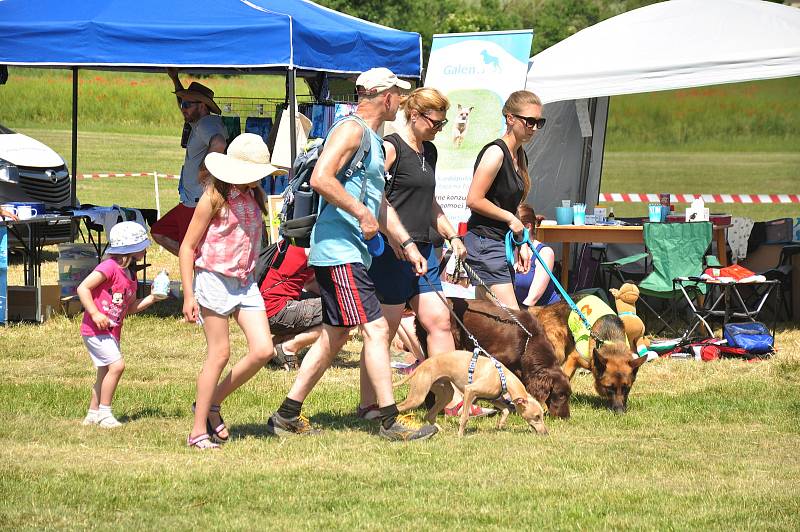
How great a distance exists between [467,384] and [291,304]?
2.36m

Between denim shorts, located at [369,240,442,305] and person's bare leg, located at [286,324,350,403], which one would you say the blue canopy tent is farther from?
person's bare leg, located at [286,324,350,403]

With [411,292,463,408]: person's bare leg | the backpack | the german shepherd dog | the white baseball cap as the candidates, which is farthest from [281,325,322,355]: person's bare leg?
the white baseball cap

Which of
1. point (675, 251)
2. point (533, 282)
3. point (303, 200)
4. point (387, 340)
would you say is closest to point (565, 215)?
point (675, 251)

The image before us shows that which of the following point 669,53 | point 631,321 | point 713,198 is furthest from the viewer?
point 713,198

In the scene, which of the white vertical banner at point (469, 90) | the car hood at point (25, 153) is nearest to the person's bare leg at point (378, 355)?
the white vertical banner at point (469, 90)

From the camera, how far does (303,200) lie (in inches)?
232

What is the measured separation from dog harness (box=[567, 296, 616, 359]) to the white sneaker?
2893mm

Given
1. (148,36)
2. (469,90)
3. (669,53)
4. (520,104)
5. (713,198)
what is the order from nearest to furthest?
(520,104) → (148,36) → (669,53) → (469,90) → (713,198)

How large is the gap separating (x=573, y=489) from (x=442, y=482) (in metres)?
0.57

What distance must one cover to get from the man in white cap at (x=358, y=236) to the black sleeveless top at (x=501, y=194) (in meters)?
0.91

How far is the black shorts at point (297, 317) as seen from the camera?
7863 mm

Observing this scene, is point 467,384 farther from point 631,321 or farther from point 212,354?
point 631,321

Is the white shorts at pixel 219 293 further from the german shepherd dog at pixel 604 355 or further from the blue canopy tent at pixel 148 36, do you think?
the blue canopy tent at pixel 148 36

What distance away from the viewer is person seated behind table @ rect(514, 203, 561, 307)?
8414 millimetres
